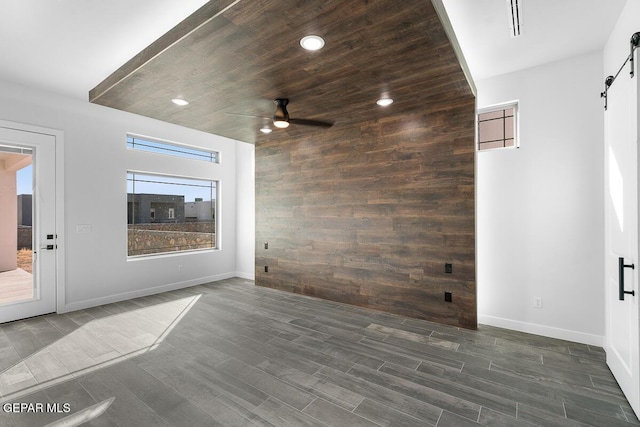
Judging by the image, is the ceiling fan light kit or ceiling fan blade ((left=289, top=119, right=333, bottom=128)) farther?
ceiling fan blade ((left=289, top=119, right=333, bottom=128))

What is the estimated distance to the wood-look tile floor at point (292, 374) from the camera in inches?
80.9

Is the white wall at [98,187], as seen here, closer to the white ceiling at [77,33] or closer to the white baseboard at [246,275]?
the white ceiling at [77,33]

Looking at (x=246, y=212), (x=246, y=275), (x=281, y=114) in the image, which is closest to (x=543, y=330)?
(x=281, y=114)

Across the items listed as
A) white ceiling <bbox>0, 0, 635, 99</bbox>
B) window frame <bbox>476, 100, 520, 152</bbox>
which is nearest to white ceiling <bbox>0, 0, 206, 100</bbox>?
white ceiling <bbox>0, 0, 635, 99</bbox>

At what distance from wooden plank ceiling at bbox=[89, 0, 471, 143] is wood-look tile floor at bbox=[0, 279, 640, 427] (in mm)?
2741

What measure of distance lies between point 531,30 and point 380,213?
98.5 inches

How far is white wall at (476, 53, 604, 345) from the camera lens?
3117mm

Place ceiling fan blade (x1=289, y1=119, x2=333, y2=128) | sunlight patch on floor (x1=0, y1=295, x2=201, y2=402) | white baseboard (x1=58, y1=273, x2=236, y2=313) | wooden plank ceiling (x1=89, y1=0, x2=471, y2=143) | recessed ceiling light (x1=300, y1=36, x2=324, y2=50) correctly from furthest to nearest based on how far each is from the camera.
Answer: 1. white baseboard (x1=58, y1=273, x2=236, y2=313)
2. ceiling fan blade (x1=289, y1=119, x2=333, y2=128)
3. sunlight patch on floor (x1=0, y1=295, x2=201, y2=402)
4. recessed ceiling light (x1=300, y1=36, x2=324, y2=50)
5. wooden plank ceiling (x1=89, y1=0, x2=471, y2=143)

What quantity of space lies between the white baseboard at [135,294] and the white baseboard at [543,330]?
4.84 m

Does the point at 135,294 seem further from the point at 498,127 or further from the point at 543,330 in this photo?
the point at 498,127

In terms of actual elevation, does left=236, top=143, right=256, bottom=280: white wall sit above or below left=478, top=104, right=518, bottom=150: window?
below

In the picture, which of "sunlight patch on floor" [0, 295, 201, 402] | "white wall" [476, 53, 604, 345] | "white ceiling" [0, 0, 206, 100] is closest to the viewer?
"white ceiling" [0, 0, 206, 100]

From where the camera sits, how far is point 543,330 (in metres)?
3.36

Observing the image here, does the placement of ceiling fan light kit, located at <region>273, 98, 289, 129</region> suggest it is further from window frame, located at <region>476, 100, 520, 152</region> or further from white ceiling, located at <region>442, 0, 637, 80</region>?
window frame, located at <region>476, 100, 520, 152</region>
